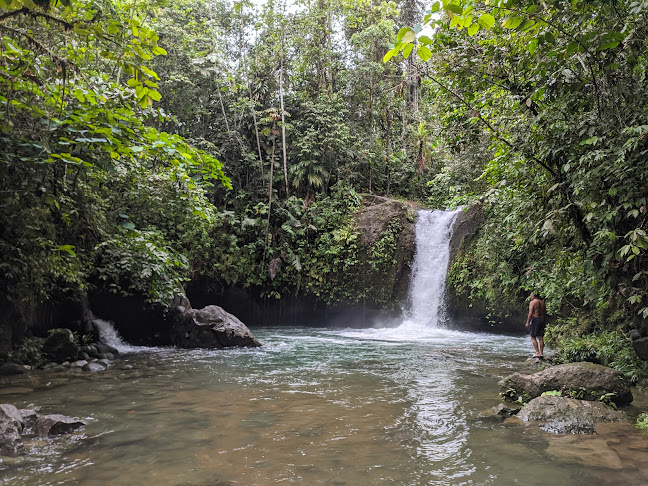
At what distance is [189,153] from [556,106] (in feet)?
16.2

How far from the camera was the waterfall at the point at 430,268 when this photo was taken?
16.0 metres

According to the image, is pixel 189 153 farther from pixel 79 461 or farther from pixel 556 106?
pixel 556 106

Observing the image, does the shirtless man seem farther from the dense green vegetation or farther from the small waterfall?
the small waterfall

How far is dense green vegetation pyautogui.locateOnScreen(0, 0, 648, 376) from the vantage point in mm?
4727

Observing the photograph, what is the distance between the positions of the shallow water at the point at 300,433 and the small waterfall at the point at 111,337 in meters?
2.45

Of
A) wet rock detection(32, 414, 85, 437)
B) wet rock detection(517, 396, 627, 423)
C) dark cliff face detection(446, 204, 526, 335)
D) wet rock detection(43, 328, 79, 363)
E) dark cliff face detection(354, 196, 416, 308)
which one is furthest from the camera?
dark cliff face detection(354, 196, 416, 308)

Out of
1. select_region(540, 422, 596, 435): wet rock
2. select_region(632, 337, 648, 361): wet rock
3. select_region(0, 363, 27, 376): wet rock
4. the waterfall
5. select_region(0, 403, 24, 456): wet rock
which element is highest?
the waterfall

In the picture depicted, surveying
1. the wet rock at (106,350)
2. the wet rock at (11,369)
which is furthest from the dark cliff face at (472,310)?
the wet rock at (11,369)

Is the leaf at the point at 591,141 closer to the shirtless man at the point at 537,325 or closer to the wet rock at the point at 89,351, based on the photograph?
the shirtless man at the point at 537,325

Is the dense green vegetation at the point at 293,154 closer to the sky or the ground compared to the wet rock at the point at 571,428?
closer to the sky

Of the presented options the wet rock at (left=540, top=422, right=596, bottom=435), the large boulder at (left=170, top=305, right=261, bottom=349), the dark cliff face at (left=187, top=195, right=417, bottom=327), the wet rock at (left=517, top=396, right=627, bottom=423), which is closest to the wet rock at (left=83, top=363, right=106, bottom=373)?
the large boulder at (left=170, top=305, right=261, bottom=349)

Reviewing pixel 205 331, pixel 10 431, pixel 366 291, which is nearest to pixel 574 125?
pixel 10 431

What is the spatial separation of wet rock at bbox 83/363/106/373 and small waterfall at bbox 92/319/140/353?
7.28ft

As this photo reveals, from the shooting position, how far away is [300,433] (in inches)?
176
